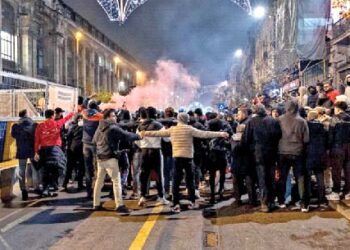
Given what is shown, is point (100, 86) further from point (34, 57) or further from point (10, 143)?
point (10, 143)

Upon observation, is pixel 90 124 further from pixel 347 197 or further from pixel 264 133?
pixel 347 197

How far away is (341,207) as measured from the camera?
348 inches

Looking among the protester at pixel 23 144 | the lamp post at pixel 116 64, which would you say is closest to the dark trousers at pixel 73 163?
the protester at pixel 23 144

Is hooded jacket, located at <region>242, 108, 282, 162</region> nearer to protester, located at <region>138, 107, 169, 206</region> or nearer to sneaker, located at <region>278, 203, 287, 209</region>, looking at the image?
sneaker, located at <region>278, 203, 287, 209</region>

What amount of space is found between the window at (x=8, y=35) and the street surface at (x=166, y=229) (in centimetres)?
2416

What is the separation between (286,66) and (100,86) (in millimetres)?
35137

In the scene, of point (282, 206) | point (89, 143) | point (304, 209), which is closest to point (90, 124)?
point (89, 143)

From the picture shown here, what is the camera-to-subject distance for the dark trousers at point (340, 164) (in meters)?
9.34

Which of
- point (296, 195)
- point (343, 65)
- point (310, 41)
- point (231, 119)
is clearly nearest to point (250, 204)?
point (296, 195)

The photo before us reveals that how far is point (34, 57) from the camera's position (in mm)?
36875

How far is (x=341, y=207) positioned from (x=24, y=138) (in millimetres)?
6402

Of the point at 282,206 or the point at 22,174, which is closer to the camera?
the point at 282,206

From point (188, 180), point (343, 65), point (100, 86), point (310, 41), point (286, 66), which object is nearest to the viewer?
point (188, 180)

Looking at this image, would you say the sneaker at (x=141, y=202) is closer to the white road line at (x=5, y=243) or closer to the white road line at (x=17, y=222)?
the white road line at (x=17, y=222)
